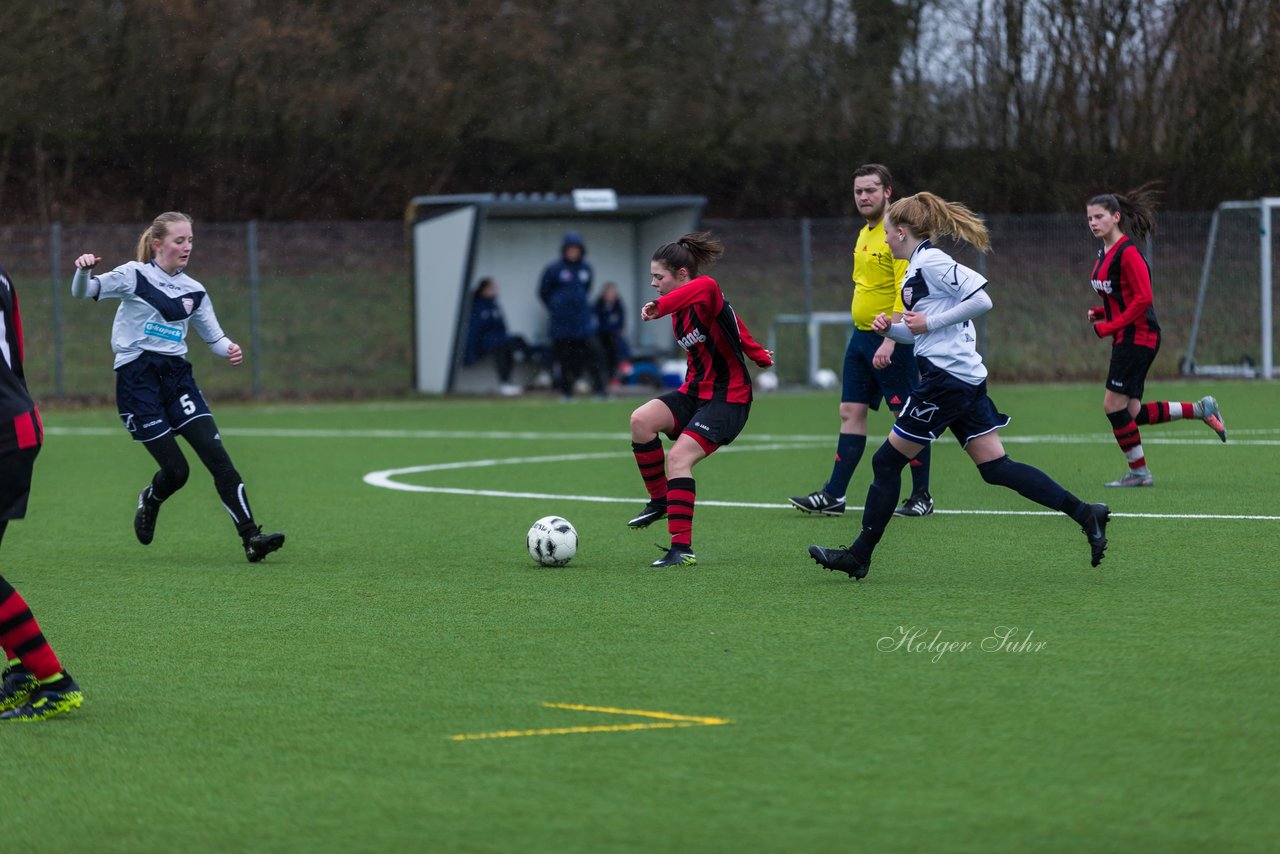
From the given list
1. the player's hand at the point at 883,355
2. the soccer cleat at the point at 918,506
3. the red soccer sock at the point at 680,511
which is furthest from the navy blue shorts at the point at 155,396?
the soccer cleat at the point at 918,506

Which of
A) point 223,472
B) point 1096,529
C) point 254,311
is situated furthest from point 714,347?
point 254,311

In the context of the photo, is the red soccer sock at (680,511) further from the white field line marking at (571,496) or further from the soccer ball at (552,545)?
the white field line marking at (571,496)

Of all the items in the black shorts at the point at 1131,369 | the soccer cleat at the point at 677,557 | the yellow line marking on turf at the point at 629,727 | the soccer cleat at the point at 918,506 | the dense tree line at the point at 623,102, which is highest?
the dense tree line at the point at 623,102

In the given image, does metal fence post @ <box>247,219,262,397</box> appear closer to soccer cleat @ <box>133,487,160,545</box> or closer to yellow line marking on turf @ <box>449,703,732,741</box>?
soccer cleat @ <box>133,487,160,545</box>

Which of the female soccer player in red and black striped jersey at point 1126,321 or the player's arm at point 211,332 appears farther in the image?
the female soccer player in red and black striped jersey at point 1126,321

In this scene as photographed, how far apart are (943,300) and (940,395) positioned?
45cm

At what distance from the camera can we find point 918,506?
35.7 ft

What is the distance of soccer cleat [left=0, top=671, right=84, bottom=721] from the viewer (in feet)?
18.7

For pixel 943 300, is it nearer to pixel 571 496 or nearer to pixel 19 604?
pixel 19 604

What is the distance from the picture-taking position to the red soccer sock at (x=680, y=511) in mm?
8945

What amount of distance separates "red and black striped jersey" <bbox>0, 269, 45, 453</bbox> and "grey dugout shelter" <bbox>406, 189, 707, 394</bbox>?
18.2m

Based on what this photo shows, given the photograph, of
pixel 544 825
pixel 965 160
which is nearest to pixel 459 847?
pixel 544 825

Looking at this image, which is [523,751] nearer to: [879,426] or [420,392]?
[879,426]

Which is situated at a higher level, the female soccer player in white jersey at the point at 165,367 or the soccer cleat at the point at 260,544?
the female soccer player in white jersey at the point at 165,367
